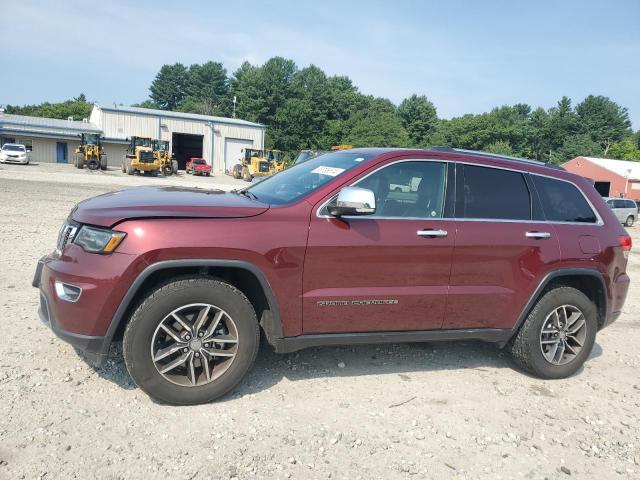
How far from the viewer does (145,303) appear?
3.23 metres

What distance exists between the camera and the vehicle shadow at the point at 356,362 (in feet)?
12.6

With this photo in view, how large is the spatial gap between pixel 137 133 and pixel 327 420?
53.2 m

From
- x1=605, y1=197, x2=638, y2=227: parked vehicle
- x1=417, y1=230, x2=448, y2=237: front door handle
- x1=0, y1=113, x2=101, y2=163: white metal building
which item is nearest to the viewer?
x1=417, y1=230, x2=448, y2=237: front door handle

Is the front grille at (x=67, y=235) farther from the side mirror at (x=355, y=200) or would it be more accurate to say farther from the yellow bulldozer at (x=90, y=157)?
the yellow bulldozer at (x=90, y=157)

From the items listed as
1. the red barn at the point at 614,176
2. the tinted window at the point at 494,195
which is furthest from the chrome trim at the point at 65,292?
the red barn at the point at 614,176

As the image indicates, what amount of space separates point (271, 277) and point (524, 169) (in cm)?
251

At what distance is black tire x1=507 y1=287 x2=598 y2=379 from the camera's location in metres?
4.33

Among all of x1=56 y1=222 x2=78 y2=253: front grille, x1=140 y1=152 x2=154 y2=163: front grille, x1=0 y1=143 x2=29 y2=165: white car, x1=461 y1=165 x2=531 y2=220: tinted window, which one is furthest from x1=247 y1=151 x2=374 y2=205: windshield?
x1=0 y1=143 x2=29 y2=165: white car

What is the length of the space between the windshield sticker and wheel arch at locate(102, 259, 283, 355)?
101cm

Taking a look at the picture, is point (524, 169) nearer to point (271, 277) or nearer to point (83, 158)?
point (271, 277)

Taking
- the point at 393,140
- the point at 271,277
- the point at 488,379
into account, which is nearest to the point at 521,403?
the point at 488,379

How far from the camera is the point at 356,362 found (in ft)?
14.6

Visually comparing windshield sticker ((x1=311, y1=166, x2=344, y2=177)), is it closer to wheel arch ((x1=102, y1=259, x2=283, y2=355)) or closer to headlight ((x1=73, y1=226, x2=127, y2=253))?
wheel arch ((x1=102, y1=259, x2=283, y2=355))

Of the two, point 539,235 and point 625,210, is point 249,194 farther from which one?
point 625,210
